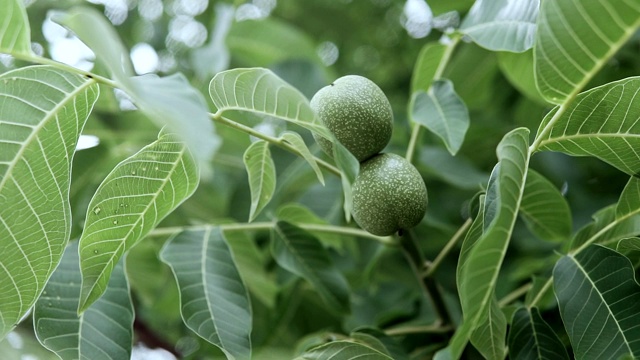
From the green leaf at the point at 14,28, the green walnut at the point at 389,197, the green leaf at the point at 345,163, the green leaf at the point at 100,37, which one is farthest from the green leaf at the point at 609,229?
the green leaf at the point at 14,28

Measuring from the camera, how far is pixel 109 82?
2.60 ft

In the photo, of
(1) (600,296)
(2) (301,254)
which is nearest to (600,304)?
(1) (600,296)

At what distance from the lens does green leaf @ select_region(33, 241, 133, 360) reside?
0.88 m

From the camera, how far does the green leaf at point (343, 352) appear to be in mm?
845

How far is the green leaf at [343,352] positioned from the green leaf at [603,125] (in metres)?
0.33

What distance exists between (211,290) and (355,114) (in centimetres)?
33

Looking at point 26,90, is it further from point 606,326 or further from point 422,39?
point 422,39

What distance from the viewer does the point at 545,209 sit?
1.06 meters

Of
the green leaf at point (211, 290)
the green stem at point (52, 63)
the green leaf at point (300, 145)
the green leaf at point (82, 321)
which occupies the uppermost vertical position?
the green stem at point (52, 63)

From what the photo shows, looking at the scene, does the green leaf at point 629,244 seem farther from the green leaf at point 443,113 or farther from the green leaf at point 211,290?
the green leaf at point 211,290

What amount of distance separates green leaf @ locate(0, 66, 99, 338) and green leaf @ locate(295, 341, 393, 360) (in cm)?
34

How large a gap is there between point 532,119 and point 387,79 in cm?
81

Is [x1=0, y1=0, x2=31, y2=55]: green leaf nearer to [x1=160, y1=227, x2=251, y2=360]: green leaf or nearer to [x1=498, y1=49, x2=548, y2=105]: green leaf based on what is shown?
[x1=160, y1=227, x2=251, y2=360]: green leaf

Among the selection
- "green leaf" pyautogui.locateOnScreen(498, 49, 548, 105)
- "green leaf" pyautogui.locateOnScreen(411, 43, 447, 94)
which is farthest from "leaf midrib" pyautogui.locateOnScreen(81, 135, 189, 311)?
"green leaf" pyautogui.locateOnScreen(498, 49, 548, 105)
